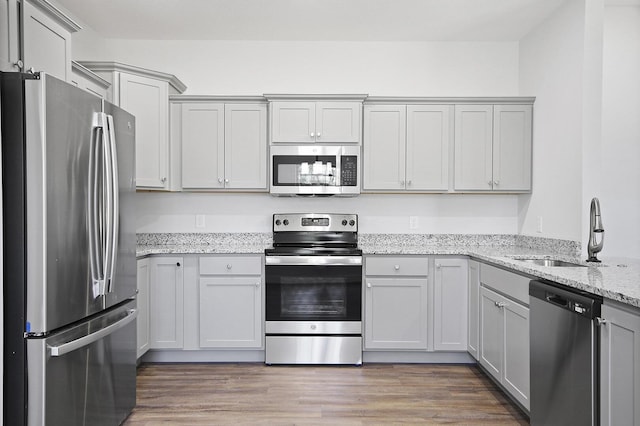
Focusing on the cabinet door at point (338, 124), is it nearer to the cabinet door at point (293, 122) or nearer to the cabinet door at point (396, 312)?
the cabinet door at point (293, 122)

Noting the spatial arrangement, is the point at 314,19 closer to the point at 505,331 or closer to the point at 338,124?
the point at 338,124

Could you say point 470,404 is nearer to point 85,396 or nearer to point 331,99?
point 85,396

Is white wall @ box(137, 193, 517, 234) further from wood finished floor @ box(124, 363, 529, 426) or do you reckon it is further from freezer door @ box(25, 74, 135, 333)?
freezer door @ box(25, 74, 135, 333)

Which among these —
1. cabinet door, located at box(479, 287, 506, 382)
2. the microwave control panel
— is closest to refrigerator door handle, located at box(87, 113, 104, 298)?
the microwave control panel

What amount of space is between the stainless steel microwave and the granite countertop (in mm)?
591

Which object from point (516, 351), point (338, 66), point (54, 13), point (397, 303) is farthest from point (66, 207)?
point (338, 66)

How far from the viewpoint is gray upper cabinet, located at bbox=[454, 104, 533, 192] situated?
12.2 ft

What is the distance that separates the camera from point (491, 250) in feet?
11.7

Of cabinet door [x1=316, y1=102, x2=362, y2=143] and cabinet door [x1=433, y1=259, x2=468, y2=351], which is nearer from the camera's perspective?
cabinet door [x1=433, y1=259, x2=468, y2=351]

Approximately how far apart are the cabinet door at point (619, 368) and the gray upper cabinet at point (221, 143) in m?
2.73

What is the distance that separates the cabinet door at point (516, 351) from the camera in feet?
8.21

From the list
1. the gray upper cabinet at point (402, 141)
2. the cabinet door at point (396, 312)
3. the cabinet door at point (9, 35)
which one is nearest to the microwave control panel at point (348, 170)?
the gray upper cabinet at point (402, 141)

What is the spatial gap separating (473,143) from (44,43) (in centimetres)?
320

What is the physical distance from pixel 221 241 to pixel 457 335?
226 cm
